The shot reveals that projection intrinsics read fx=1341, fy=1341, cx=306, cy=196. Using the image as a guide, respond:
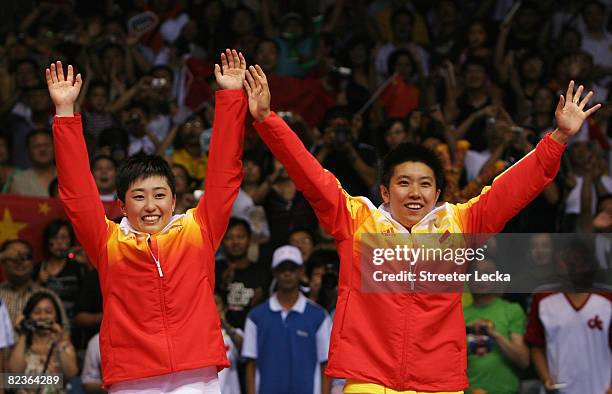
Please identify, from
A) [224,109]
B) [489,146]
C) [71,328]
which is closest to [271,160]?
[489,146]

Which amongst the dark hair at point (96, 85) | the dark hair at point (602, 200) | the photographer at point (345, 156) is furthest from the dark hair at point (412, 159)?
the dark hair at point (96, 85)

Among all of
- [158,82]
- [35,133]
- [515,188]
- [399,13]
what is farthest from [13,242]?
[399,13]

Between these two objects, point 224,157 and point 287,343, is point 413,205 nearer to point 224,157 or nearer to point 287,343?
point 224,157

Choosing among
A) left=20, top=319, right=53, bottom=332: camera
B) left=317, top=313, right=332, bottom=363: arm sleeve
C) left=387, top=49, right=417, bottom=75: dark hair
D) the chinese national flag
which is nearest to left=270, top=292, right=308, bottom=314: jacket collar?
left=317, top=313, right=332, bottom=363: arm sleeve

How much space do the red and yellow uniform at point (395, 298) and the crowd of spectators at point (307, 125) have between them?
1.95 meters

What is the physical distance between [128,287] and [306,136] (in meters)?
4.51

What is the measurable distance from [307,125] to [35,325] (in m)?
3.48

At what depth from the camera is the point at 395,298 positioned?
6.60m

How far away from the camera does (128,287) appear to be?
6.58 metres

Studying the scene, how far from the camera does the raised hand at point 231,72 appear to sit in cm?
675

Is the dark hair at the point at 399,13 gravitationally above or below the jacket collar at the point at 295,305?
above

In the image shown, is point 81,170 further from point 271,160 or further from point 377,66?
point 377,66

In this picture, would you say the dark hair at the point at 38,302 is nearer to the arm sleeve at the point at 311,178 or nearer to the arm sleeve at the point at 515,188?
the arm sleeve at the point at 311,178

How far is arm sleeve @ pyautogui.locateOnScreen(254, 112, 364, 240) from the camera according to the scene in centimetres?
665
